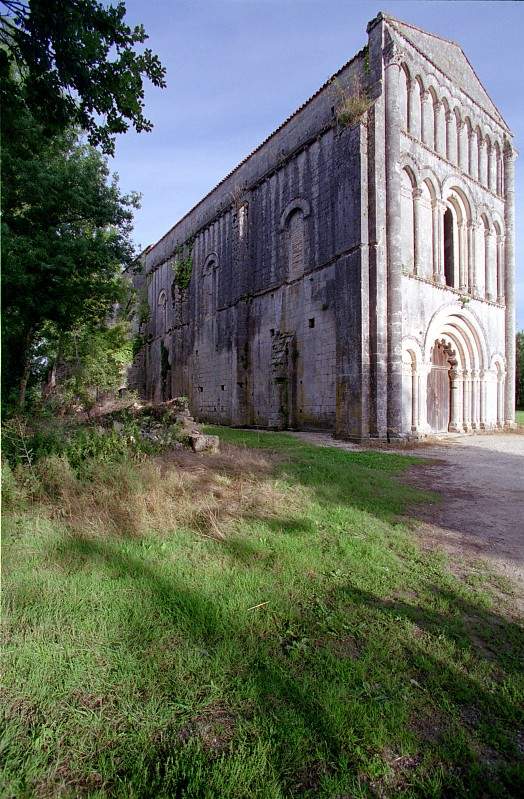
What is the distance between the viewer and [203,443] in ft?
24.2

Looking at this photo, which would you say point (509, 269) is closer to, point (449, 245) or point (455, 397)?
point (449, 245)

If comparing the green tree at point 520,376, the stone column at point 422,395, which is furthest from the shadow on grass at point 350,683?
the green tree at point 520,376

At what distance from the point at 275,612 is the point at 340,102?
53.5ft

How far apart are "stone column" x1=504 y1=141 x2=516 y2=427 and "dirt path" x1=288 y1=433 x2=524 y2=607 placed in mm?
8882

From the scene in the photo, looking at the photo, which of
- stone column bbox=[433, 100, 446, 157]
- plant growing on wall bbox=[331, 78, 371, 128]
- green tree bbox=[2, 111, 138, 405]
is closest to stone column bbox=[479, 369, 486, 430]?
stone column bbox=[433, 100, 446, 157]

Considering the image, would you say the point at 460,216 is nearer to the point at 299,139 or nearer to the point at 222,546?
the point at 299,139

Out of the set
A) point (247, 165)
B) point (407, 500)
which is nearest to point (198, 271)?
point (247, 165)

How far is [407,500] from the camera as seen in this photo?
5.77m

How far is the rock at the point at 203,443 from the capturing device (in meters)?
7.28

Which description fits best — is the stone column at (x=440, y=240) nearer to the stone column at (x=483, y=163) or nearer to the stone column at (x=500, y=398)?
the stone column at (x=483, y=163)

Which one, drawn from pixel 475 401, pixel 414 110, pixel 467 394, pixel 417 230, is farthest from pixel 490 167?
pixel 475 401

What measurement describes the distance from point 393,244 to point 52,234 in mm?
9890

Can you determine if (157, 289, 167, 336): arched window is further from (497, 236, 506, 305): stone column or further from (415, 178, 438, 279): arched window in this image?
(497, 236, 506, 305): stone column

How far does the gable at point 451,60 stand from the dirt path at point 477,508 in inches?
557
